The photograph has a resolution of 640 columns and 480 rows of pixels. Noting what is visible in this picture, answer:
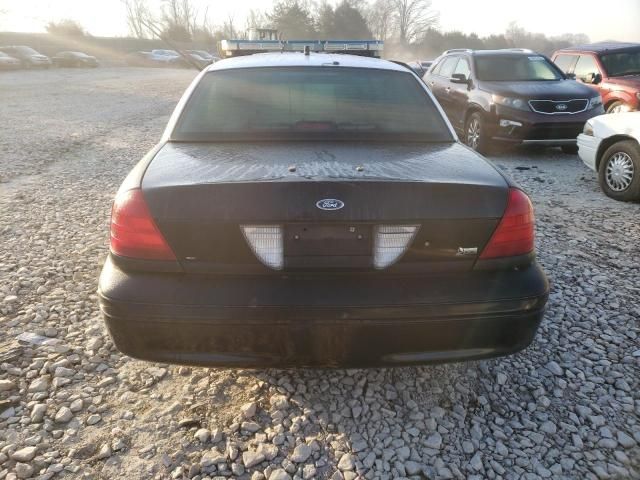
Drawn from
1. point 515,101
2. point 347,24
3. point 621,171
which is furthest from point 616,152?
point 347,24

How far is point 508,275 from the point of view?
2.02 metres

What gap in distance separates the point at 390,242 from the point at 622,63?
10.4 meters

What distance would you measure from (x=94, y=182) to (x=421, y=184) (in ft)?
18.5

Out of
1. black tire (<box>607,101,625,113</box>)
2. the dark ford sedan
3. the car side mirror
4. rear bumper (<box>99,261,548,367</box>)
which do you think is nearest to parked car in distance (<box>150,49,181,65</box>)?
the car side mirror

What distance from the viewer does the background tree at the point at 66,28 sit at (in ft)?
186

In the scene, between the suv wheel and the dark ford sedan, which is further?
the suv wheel

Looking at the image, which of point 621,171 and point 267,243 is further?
point 621,171

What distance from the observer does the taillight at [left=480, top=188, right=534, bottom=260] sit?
199 cm

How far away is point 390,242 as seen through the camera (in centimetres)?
192

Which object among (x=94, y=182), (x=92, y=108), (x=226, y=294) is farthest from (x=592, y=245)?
(x=92, y=108)

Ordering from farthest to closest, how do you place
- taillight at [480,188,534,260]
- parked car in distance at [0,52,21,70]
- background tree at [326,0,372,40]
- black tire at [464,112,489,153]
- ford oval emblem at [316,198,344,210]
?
1. background tree at [326,0,372,40]
2. parked car in distance at [0,52,21,70]
3. black tire at [464,112,489,153]
4. taillight at [480,188,534,260]
5. ford oval emblem at [316,198,344,210]

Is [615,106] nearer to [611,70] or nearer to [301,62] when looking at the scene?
[611,70]

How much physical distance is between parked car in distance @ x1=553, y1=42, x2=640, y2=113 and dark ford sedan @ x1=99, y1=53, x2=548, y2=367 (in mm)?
8792

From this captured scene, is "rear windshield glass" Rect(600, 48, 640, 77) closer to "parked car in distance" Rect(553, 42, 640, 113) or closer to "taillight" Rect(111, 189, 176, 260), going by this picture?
"parked car in distance" Rect(553, 42, 640, 113)
